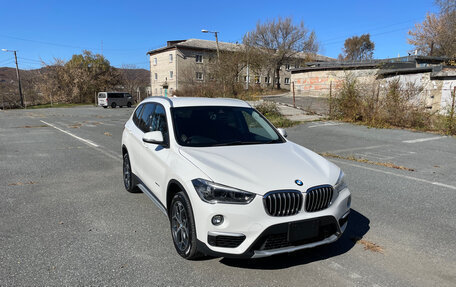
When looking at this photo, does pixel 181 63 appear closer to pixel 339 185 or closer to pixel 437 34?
pixel 437 34

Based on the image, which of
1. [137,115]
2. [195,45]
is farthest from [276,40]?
[137,115]

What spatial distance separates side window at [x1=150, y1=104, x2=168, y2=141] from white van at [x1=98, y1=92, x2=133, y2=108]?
3588cm

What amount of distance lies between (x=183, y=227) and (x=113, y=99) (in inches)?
1498

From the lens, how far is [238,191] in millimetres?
2723

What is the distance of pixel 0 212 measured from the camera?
14.5 feet

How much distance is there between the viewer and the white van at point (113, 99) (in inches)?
1484

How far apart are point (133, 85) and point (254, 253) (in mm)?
59112

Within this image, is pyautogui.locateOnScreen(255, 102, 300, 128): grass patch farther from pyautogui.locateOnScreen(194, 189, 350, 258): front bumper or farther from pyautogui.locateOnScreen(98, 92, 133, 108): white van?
pyautogui.locateOnScreen(98, 92, 133, 108): white van

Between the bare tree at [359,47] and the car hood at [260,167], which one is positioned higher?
the bare tree at [359,47]

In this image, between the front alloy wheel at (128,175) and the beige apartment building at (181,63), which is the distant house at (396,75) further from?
the beige apartment building at (181,63)

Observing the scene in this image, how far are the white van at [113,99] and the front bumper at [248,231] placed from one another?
3793cm

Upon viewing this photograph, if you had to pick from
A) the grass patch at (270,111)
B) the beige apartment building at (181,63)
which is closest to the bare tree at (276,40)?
the beige apartment building at (181,63)

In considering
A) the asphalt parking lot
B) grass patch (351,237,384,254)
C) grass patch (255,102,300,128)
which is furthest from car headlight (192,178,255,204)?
grass patch (255,102,300,128)

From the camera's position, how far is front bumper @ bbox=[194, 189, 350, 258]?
2678mm
